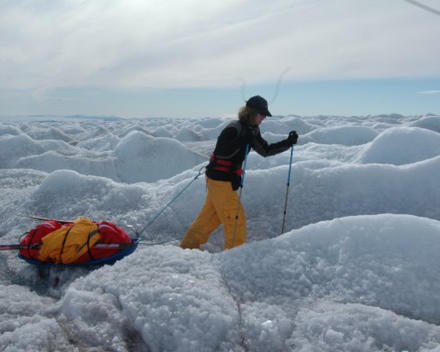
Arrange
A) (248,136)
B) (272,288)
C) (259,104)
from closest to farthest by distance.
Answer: (272,288), (259,104), (248,136)

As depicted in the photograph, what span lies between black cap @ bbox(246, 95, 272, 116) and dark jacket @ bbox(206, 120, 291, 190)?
7.8 inches

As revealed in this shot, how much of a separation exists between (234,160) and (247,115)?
0.51m

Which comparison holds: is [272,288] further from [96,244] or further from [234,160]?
[96,244]

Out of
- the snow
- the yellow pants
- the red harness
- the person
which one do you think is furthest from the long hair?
the snow

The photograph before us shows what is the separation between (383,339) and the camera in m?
2.29

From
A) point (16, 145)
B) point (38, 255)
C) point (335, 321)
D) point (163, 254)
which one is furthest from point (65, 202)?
point (16, 145)

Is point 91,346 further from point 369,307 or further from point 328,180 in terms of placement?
point 328,180

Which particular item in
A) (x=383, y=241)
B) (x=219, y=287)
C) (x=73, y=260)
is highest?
(x=383, y=241)

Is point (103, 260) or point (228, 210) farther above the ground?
point (228, 210)

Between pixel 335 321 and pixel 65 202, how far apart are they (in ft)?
17.7

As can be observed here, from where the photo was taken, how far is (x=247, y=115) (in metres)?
3.95

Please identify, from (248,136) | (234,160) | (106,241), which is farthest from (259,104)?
(106,241)

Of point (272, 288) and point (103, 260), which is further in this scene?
point (103, 260)

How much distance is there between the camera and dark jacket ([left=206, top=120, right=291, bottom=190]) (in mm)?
3973
